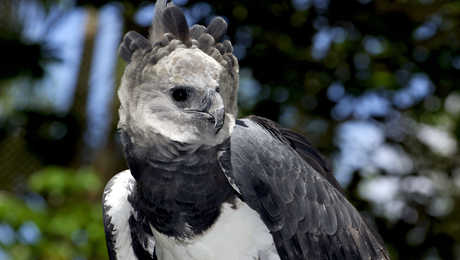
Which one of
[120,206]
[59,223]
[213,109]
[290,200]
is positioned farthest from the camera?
[59,223]

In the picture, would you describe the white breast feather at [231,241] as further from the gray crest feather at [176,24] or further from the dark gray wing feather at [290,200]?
the gray crest feather at [176,24]

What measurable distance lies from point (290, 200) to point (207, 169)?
0.26m

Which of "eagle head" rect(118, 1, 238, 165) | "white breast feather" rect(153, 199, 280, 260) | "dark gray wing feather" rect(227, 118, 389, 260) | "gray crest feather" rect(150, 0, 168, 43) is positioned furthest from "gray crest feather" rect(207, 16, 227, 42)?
"white breast feather" rect(153, 199, 280, 260)

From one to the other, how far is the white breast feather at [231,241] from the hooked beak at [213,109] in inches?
11.4

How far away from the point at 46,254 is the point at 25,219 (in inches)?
11.8

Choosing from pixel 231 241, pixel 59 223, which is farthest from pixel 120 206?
pixel 59 223

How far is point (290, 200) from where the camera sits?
156cm

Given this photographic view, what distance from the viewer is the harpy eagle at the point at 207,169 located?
1376 mm

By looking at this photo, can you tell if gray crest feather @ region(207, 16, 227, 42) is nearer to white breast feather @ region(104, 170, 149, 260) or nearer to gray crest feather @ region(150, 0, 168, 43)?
gray crest feather @ region(150, 0, 168, 43)

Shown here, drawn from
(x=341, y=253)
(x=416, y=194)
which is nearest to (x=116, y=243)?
(x=341, y=253)

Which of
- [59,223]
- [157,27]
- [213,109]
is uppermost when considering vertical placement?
[157,27]

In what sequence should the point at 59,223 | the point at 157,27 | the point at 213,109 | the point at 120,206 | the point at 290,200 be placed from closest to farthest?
the point at 213,109 < the point at 157,27 < the point at 290,200 < the point at 120,206 < the point at 59,223

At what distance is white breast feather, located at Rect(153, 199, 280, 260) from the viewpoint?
5.01 feet

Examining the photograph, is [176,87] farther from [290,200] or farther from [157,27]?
[290,200]
